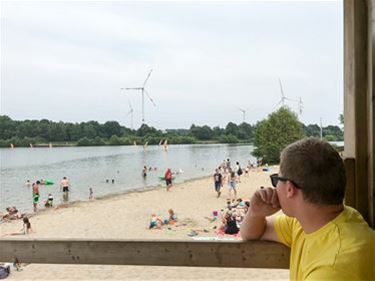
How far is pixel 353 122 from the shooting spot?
5.02 ft

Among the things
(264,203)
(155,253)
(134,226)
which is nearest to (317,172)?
(264,203)

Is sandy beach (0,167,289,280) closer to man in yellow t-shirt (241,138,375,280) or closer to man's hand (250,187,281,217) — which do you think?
man's hand (250,187,281,217)

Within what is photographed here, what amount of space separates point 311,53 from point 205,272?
71.0m

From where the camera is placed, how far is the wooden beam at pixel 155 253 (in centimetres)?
160

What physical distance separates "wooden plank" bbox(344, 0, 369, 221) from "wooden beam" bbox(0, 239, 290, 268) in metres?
0.38

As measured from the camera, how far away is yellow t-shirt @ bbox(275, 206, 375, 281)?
1049mm

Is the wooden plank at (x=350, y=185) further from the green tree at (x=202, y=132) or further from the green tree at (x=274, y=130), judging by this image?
the green tree at (x=202, y=132)

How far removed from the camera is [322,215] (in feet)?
3.93

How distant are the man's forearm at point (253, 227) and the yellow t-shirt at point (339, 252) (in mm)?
255

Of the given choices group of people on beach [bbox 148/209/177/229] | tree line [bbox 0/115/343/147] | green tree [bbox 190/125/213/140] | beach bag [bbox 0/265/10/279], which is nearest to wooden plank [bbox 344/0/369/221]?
beach bag [bbox 0/265/10/279]

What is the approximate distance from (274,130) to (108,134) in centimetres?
3799

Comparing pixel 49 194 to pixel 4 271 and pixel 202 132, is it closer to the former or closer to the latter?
pixel 4 271

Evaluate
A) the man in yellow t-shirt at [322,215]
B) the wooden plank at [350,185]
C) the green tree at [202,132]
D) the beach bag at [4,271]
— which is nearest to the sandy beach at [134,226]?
the beach bag at [4,271]

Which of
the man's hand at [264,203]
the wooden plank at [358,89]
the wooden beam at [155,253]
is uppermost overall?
the wooden plank at [358,89]
